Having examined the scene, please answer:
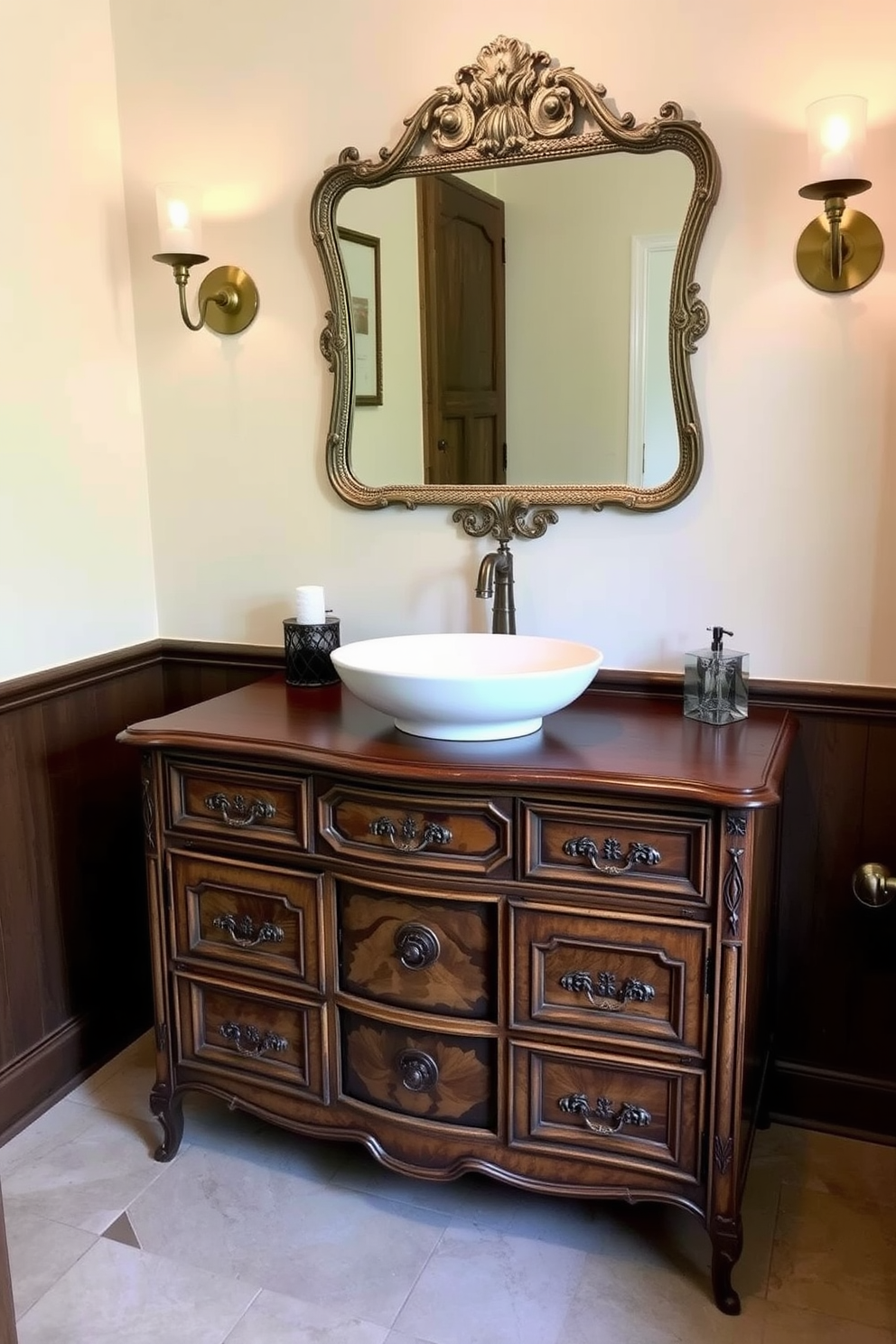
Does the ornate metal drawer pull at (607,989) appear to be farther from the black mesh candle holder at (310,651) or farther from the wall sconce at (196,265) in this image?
the wall sconce at (196,265)

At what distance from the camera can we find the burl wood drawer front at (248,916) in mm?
1772

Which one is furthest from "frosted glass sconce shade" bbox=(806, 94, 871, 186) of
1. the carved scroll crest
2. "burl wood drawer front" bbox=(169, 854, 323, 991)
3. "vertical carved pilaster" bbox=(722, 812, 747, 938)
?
"burl wood drawer front" bbox=(169, 854, 323, 991)

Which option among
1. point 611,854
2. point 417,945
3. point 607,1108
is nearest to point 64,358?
point 417,945

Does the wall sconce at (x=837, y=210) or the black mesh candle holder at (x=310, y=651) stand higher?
the wall sconce at (x=837, y=210)

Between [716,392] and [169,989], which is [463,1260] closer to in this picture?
[169,989]

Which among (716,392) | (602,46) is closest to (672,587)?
(716,392)

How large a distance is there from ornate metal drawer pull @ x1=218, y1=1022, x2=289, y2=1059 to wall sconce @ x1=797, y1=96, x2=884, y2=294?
1580 millimetres

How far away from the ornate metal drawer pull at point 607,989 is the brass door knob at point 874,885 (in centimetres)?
55

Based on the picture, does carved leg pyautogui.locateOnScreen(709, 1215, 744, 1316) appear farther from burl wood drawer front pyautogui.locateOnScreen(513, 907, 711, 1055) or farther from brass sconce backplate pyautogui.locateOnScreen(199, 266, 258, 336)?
brass sconce backplate pyautogui.locateOnScreen(199, 266, 258, 336)

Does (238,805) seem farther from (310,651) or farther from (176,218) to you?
(176,218)

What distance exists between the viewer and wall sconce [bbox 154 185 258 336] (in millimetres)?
2047

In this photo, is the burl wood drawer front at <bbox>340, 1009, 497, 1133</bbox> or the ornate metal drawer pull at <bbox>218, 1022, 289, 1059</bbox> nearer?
the burl wood drawer front at <bbox>340, 1009, 497, 1133</bbox>

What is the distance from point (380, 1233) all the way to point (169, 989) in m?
0.56

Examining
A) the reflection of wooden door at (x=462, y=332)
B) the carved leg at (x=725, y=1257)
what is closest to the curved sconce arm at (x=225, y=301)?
the reflection of wooden door at (x=462, y=332)
